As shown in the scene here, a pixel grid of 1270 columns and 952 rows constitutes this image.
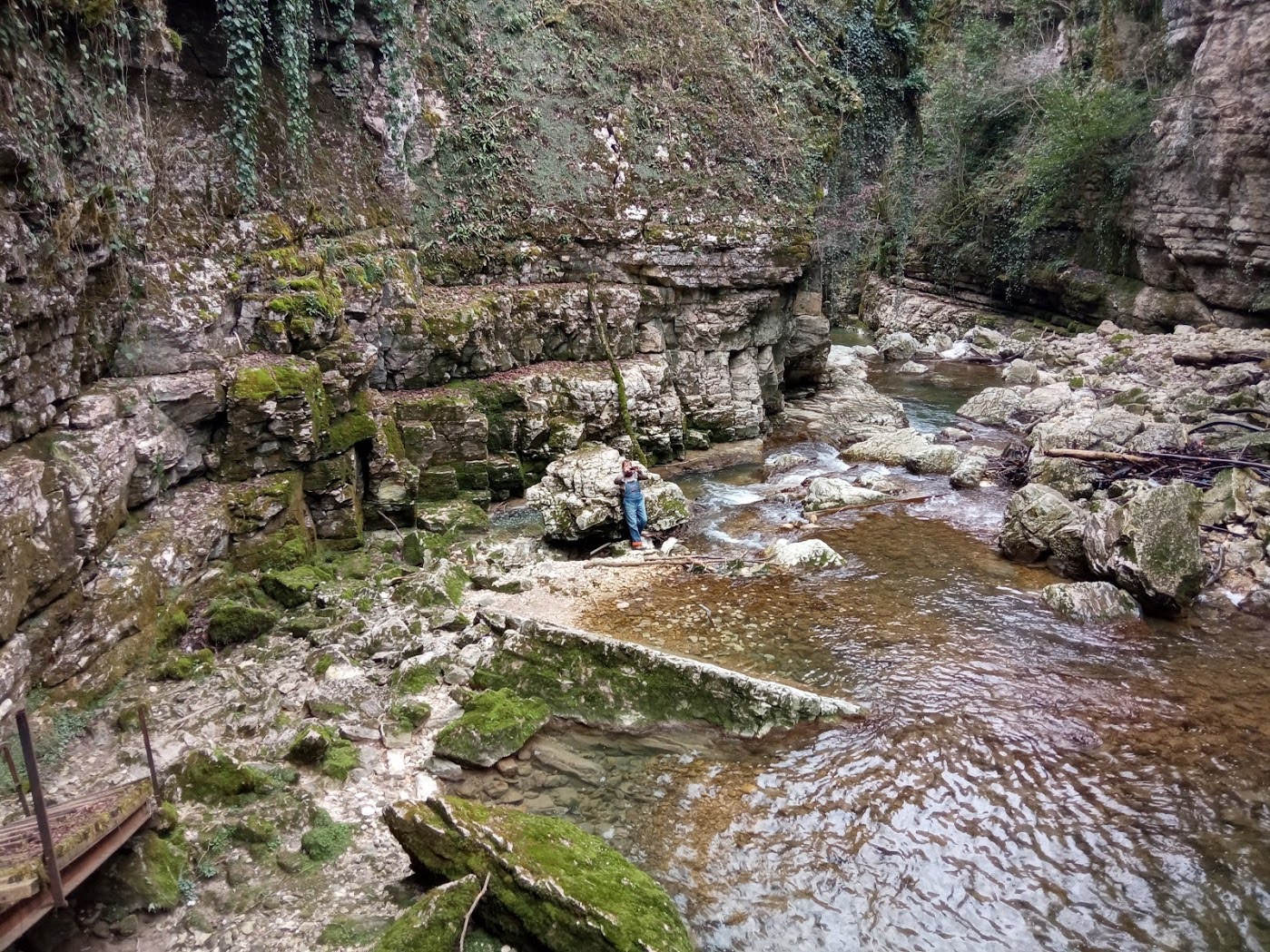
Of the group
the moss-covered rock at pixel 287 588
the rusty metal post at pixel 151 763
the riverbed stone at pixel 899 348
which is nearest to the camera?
the rusty metal post at pixel 151 763

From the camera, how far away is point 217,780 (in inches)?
208

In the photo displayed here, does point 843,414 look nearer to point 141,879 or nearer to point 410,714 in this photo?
point 410,714

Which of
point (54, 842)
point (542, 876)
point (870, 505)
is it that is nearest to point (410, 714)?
point (542, 876)

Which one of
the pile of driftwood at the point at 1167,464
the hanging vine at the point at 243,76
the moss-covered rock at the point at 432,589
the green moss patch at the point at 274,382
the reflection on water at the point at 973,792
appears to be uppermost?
the hanging vine at the point at 243,76

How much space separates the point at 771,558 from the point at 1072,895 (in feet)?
18.3

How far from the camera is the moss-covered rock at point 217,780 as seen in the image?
17.2 feet

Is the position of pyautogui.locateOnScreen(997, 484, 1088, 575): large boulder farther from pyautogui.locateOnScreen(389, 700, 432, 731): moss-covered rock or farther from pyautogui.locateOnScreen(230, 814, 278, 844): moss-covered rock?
pyautogui.locateOnScreen(230, 814, 278, 844): moss-covered rock

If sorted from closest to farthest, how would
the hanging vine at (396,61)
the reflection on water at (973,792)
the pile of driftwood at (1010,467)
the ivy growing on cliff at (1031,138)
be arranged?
the reflection on water at (973,792) → the hanging vine at (396,61) → the pile of driftwood at (1010,467) → the ivy growing on cliff at (1031,138)

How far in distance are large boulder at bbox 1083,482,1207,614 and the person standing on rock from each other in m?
6.10

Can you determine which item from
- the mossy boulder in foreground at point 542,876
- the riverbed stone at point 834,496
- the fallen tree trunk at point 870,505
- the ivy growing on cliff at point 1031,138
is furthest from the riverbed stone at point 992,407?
the mossy boulder in foreground at point 542,876

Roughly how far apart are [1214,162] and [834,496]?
1923 centimetres

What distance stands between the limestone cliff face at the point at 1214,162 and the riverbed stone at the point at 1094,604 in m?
18.5

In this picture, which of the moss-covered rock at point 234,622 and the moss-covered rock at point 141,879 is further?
the moss-covered rock at point 234,622

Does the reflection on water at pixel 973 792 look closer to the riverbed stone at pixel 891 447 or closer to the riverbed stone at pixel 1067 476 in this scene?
the riverbed stone at pixel 1067 476
